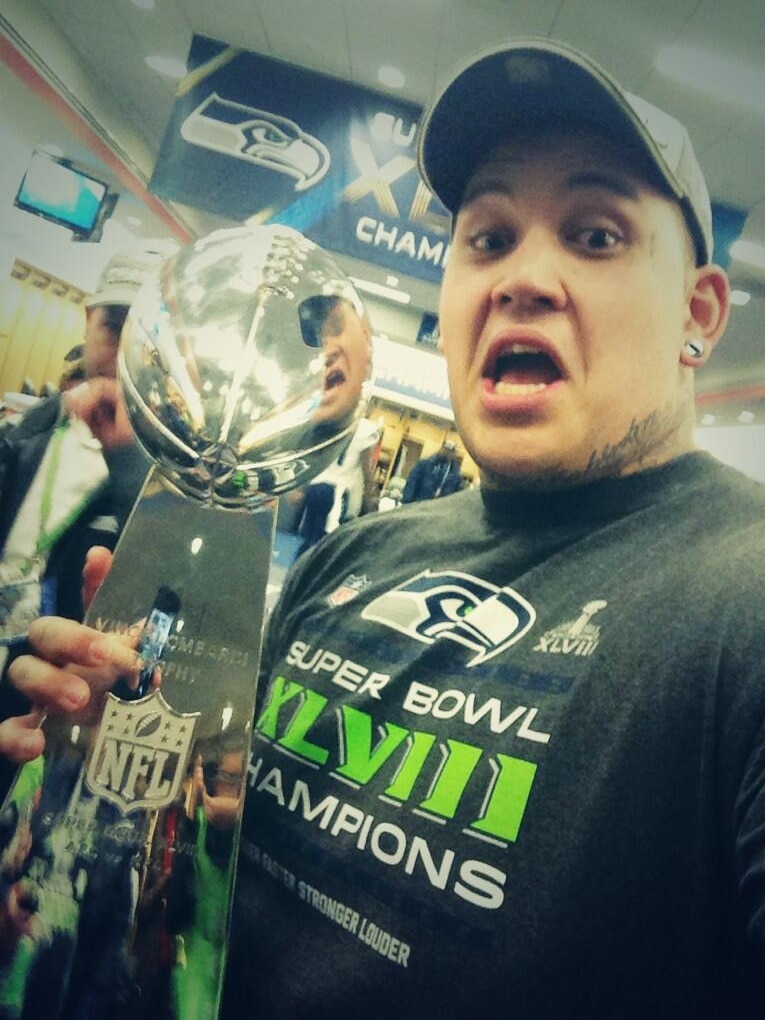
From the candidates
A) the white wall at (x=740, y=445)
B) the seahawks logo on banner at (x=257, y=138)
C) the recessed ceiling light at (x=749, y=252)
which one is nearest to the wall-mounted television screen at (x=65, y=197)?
the seahawks logo on banner at (x=257, y=138)

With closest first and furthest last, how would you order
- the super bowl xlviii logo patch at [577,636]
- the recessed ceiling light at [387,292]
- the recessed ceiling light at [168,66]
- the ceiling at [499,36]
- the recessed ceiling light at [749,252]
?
the super bowl xlviii logo patch at [577,636]
the ceiling at [499,36]
the recessed ceiling light at [749,252]
the recessed ceiling light at [168,66]
the recessed ceiling light at [387,292]

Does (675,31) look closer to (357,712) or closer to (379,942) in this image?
(357,712)

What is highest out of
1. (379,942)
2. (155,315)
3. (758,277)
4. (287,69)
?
(758,277)

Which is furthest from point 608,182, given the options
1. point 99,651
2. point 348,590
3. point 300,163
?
point 300,163

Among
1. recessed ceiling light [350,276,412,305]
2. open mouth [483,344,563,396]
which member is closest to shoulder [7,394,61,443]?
open mouth [483,344,563,396]

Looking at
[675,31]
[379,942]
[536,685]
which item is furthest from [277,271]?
[675,31]

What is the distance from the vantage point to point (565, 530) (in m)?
0.55

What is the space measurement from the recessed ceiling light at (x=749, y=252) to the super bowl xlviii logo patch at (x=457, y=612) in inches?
99.9

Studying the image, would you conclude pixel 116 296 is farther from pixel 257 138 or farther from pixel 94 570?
pixel 257 138

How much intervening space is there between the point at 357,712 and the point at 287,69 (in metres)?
2.01

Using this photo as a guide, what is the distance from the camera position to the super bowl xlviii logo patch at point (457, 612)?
48 cm

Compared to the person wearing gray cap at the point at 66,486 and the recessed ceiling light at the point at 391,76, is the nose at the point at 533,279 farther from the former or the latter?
the recessed ceiling light at the point at 391,76

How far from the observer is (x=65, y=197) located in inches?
66.1

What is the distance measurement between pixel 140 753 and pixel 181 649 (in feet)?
0.20
